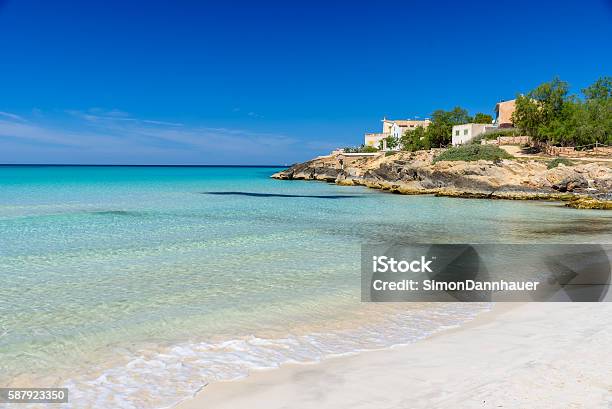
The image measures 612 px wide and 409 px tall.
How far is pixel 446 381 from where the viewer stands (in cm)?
548

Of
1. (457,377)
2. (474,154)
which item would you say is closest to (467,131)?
(474,154)

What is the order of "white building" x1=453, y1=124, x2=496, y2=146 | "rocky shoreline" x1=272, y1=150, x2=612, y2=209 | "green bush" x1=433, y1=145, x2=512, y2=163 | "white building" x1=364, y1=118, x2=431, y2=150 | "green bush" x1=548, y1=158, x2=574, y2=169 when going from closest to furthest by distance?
"rocky shoreline" x1=272, y1=150, x2=612, y2=209
"green bush" x1=548, y1=158, x2=574, y2=169
"green bush" x1=433, y1=145, x2=512, y2=163
"white building" x1=453, y1=124, x2=496, y2=146
"white building" x1=364, y1=118, x2=431, y2=150

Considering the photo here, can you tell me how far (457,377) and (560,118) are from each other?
62859 mm

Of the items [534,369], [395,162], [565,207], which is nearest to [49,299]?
[534,369]

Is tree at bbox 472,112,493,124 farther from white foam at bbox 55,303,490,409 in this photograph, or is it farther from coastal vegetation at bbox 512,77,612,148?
white foam at bbox 55,303,490,409

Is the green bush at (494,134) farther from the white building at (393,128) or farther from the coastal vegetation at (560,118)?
the white building at (393,128)

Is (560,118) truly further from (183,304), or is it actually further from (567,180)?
(183,304)

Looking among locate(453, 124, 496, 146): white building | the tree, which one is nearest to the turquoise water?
locate(453, 124, 496, 146): white building

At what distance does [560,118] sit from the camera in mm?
59031

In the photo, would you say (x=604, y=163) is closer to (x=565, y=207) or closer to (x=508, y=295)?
(x=565, y=207)

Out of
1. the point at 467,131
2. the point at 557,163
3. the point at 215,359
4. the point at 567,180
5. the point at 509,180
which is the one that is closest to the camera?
the point at 215,359

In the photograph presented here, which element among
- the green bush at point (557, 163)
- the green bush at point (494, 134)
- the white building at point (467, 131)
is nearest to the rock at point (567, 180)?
the green bush at point (557, 163)

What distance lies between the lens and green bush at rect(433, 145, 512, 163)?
49469 millimetres

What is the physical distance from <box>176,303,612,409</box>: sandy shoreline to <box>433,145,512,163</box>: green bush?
4463 cm
